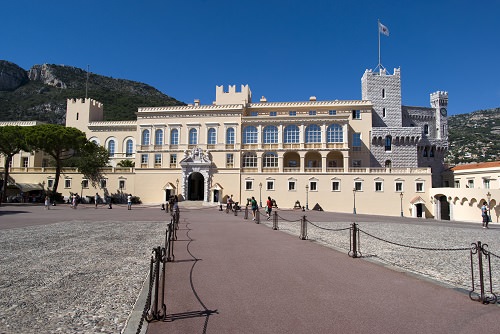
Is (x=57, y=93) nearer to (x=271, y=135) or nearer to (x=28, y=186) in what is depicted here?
(x=28, y=186)

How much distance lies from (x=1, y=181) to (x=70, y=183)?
10959mm

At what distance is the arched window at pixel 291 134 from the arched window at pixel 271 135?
1.21 metres

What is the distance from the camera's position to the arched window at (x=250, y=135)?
4572 centimetres

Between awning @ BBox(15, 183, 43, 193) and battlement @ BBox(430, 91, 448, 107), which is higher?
battlement @ BBox(430, 91, 448, 107)

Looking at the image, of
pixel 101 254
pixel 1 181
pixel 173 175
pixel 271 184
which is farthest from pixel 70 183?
pixel 101 254

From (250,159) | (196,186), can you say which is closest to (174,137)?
(196,186)

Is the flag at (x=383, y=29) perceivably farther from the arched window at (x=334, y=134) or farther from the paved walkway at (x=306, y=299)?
the paved walkway at (x=306, y=299)

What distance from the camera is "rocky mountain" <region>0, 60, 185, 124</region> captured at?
9088cm

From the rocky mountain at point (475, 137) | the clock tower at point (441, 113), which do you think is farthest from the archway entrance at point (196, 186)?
the rocky mountain at point (475, 137)

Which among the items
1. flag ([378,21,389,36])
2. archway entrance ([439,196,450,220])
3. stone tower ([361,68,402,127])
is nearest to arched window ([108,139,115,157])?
stone tower ([361,68,402,127])

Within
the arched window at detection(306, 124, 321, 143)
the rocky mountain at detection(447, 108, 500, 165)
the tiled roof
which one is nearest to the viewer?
the tiled roof

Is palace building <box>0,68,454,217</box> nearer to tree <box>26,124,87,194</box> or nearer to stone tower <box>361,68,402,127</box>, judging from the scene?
stone tower <box>361,68,402,127</box>

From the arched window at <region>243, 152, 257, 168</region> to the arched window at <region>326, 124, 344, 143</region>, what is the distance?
993cm

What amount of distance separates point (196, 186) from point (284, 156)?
13494 mm
